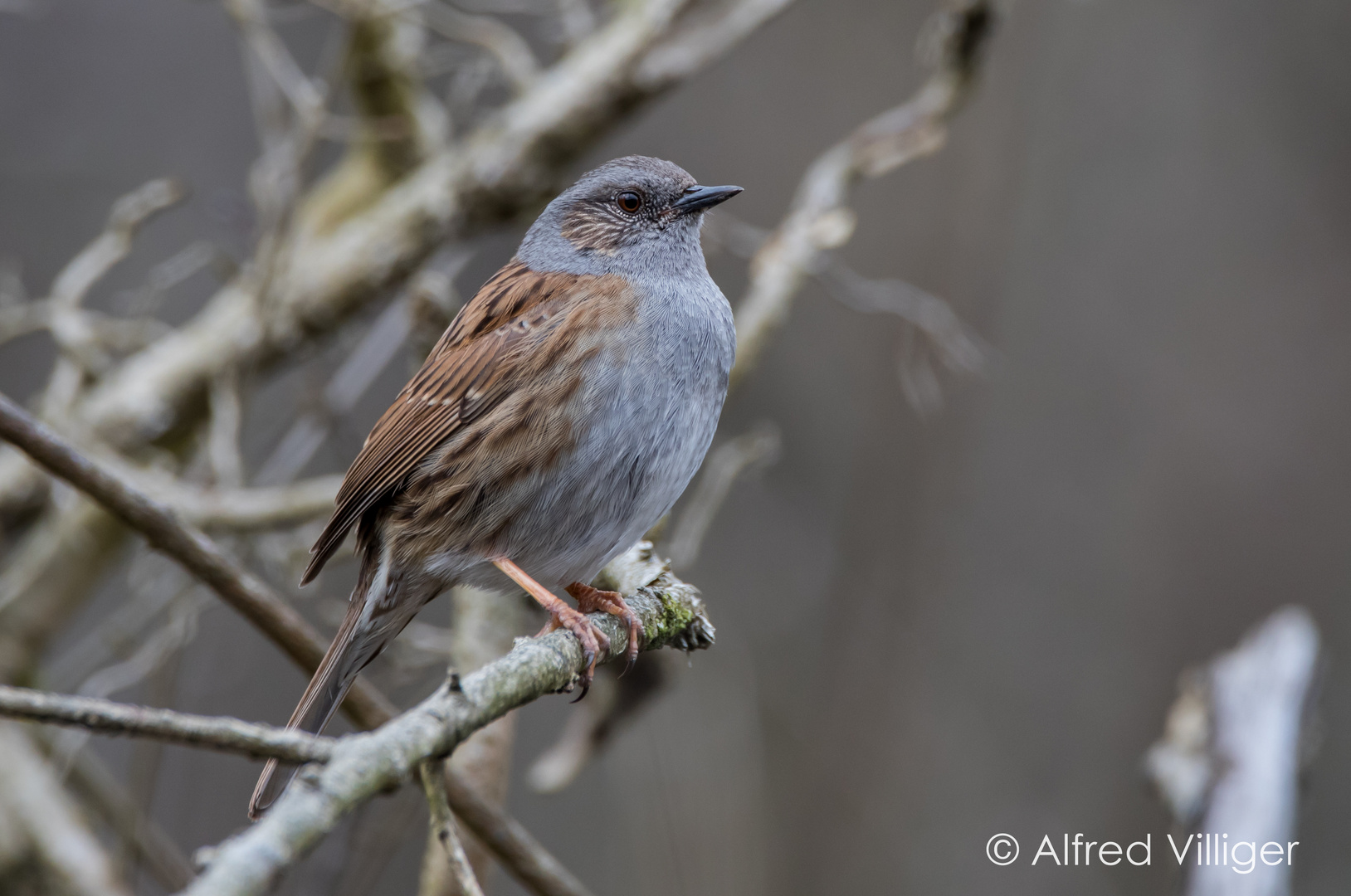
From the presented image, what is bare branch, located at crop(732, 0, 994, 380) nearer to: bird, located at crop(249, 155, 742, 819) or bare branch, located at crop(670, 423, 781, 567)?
bare branch, located at crop(670, 423, 781, 567)

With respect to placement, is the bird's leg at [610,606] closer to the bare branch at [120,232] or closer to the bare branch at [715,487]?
the bare branch at [715,487]

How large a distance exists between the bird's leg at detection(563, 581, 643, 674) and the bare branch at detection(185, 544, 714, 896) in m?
0.29

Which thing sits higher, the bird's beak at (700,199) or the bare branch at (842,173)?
the bare branch at (842,173)

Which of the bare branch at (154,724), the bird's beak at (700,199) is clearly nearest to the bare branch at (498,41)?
the bird's beak at (700,199)

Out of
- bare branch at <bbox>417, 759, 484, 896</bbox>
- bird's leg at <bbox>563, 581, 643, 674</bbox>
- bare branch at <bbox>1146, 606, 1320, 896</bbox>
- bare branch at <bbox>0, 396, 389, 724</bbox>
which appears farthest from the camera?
bare branch at <bbox>1146, 606, 1320, 896</bbox>

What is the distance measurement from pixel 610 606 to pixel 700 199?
1.40 m

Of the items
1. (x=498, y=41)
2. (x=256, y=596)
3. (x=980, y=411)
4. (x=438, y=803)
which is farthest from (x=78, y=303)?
(x=980, y=411)

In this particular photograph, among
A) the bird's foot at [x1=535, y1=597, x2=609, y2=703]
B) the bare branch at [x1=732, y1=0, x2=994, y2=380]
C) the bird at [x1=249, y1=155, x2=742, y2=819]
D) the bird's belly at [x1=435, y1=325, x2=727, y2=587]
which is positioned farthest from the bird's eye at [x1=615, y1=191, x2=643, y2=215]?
the bird's foot at [x1=535, y1=597, x2=609, y2=703]

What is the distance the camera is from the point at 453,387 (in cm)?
309

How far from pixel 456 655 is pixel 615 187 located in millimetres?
1522

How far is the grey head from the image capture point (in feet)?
11.2

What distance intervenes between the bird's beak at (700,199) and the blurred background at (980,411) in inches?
109

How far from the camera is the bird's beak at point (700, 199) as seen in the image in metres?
3.46

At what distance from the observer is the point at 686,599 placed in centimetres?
266
